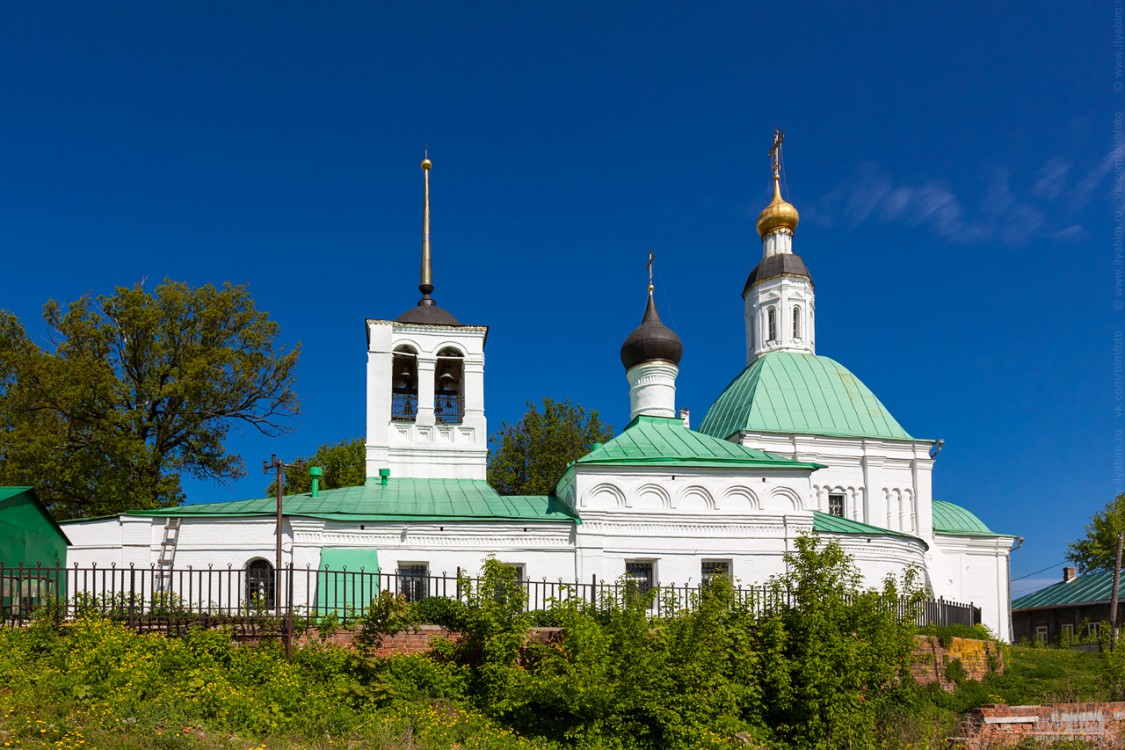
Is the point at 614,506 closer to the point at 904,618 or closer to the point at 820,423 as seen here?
the point at 904,618

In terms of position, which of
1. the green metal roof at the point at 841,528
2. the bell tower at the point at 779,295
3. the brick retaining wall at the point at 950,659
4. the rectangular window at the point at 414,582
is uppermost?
the bell tower at the point at 779,295

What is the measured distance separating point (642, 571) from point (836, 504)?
9.34 m

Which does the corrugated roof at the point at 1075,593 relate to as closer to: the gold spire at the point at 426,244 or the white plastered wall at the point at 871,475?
the white plastered wall at the point at 871,475

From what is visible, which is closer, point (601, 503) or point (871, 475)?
point (601, 503)

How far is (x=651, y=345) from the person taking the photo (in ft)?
81.1

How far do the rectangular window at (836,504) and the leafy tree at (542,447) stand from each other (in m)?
10.4

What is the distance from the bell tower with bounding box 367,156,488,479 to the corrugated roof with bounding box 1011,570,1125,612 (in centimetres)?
2170

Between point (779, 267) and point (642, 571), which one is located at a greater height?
point (779, 267)

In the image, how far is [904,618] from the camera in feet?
52.8

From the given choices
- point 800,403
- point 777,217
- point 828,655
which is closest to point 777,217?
point 777,217

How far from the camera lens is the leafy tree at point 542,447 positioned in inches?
1394

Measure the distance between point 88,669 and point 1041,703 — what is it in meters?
14.8

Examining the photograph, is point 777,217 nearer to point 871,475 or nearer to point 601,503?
point 871,475

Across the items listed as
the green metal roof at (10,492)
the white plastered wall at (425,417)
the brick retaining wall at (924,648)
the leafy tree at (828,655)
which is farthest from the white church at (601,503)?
the leafy tree at (828,655)
